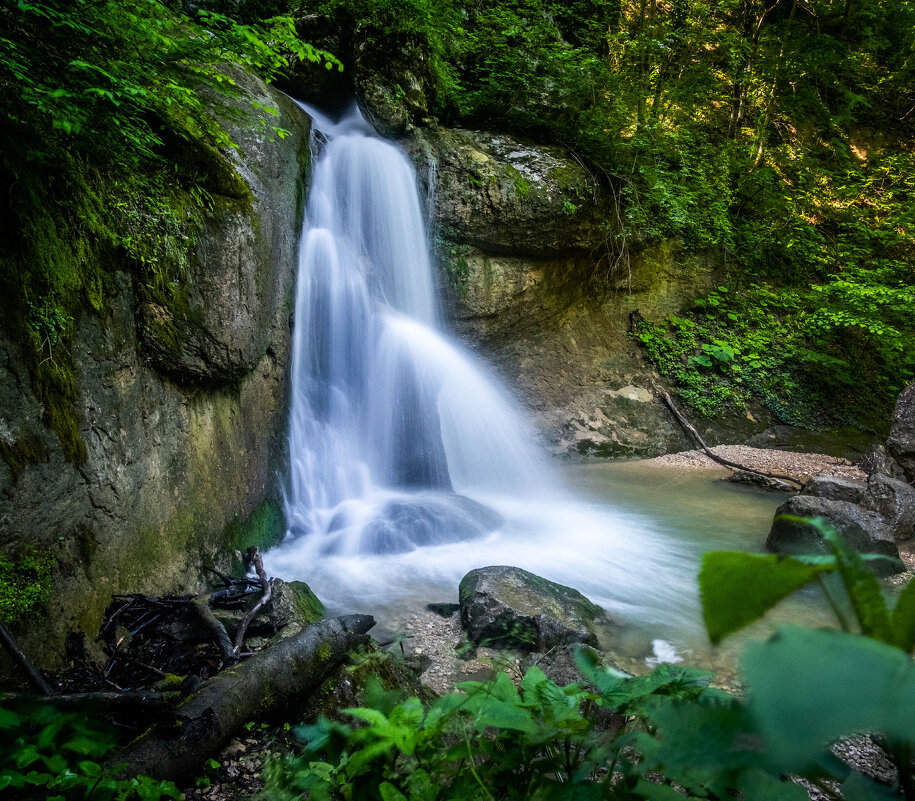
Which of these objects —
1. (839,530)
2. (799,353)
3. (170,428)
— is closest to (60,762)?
(170,428)

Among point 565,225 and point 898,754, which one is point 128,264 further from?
point 565,225

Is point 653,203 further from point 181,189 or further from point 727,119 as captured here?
point 181,189

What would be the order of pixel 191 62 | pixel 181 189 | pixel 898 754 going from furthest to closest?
pixel 181 189 → pixel 191 62 → pixel 898 754

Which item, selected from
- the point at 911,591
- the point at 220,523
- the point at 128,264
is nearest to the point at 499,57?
the point at 128,264

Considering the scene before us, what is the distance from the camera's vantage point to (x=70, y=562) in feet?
8.91

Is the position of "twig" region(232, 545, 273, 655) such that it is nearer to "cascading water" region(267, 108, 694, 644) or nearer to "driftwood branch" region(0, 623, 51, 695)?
"cascading water" region(267, 108, 694, 644)

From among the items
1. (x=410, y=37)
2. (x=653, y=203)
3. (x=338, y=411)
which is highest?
(x=410, y=37)

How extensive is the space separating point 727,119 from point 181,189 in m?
13.2

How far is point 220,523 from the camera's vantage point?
13.6 ft

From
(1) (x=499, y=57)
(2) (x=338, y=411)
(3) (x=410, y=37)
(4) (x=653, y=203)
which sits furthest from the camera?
(4) (x=653, y=203)

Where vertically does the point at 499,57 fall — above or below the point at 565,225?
above

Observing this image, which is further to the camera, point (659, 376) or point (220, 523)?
point (659, 376)

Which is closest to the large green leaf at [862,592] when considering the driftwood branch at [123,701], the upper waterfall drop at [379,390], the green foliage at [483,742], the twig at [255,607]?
the green foliage at [483,742]

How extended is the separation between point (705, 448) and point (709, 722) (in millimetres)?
9398
